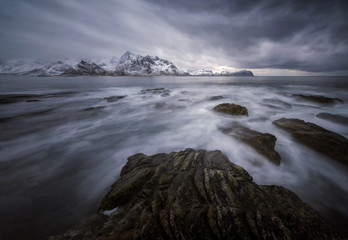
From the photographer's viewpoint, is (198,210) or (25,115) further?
(25,115)

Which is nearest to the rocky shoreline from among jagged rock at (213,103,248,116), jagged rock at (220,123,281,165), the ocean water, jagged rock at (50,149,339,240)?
jagged rock at (50,149,339,240)

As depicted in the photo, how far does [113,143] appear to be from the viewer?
244 inches

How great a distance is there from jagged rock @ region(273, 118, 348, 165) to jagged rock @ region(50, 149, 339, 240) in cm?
345

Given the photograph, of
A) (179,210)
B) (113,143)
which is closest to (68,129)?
(113,143)

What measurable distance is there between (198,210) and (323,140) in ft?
19.2

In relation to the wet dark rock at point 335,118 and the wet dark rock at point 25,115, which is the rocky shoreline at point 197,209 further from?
the wet dark rock at point 25,115

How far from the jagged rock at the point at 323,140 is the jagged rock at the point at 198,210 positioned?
345cm

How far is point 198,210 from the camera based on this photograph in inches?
93.6

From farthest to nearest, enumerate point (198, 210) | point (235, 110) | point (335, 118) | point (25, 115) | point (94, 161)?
point (235, 110)
point (25, 115)
point (335, 118)
point (94, 161)
point (198, 210)

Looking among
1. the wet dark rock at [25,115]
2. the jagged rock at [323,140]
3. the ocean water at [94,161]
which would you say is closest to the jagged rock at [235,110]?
the ocean water at [94,161]

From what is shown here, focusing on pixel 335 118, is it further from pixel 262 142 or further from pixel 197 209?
pixel 197 209

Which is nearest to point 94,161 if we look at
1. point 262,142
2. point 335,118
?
point 262,142

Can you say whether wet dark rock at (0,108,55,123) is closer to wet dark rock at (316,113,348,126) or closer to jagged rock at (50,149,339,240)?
jagged rock at (50,149,339,240)

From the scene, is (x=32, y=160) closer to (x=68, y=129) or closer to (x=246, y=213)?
(x=68, y=129)
